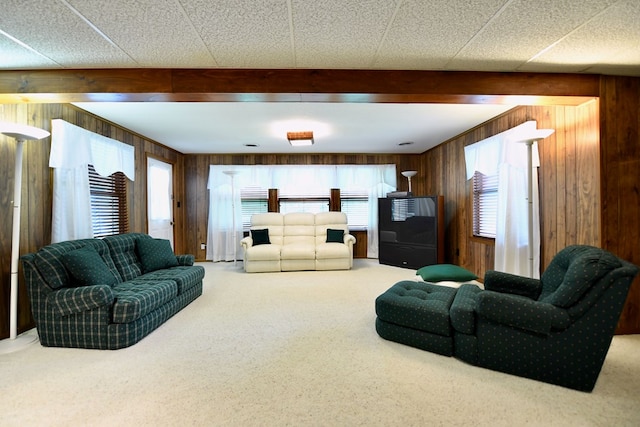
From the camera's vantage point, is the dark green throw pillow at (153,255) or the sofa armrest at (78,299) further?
the dark green throw pillow at (153,255)

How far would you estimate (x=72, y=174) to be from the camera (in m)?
3.18

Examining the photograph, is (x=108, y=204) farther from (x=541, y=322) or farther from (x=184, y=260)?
(x=541, y=322)

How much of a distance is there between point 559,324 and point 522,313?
0.19m

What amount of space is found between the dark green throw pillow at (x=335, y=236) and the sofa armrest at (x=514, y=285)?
10.7 ft

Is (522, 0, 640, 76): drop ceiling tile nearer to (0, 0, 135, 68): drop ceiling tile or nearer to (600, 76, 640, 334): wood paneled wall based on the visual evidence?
(600, 76, 640, 334): wood paneled wall

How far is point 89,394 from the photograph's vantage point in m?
1.75

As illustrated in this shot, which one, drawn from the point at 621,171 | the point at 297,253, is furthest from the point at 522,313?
the point at 297,253

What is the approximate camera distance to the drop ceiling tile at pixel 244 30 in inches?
63.6

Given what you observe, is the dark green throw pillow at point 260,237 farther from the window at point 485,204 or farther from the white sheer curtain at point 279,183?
the window at point 485,204

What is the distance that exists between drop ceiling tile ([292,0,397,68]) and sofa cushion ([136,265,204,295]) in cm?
257

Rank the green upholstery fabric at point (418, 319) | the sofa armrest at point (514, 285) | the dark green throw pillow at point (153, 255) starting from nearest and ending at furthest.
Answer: the green upholstery fabric at point (418, 319), the sofa armrest at point (514, 285), the dark green throw pillow at point (153, 255)

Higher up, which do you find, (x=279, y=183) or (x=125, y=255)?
(x=279, y=183)

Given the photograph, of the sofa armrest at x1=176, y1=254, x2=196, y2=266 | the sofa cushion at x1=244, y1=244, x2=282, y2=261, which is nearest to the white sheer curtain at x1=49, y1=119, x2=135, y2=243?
the sofa armrest at x1=176, y1=254, x2=196, y2=266

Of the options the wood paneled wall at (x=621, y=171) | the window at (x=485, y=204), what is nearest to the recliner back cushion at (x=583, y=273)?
the wood paneled wall at (x=621, y=171)
